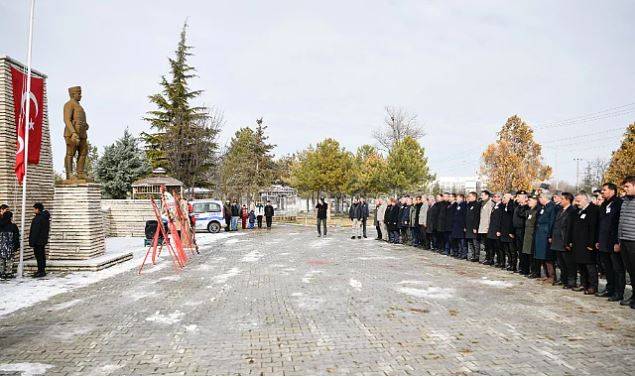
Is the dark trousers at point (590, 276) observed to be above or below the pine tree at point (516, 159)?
below

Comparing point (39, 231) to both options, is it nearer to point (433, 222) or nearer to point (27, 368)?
point (27, 368)

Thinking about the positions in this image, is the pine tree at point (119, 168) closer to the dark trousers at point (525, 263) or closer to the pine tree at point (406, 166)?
the pine tree at point (406, 166)

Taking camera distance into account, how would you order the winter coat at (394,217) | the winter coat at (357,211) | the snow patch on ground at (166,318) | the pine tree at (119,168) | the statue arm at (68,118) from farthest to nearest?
1. the pine tree at (119,168)
2. the winter coat at (357,211)
3. the winter coat at (394,217)
4. the statue arm at (68,118)
5. the snow patch on ground at (166,318)

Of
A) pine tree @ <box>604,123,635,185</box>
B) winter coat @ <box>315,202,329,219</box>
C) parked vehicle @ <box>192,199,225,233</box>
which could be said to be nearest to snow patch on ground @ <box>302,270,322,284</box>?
winter coat @ <box>315,202,329,219</box>

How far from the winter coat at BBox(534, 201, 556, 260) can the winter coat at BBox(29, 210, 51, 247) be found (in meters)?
10.5

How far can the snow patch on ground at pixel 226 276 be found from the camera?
9519 millimetres

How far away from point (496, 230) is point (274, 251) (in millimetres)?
6870

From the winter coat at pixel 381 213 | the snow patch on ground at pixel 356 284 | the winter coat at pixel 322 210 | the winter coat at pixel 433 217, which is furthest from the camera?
the winter coat at pixel 322 210

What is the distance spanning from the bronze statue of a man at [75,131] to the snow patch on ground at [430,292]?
8748 mm

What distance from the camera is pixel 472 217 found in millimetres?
13000

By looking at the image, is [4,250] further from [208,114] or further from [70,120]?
[208,114]

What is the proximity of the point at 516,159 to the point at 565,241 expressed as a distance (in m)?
28.0

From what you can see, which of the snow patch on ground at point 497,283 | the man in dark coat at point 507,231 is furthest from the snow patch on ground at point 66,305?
the man in dark coat at point 507,231

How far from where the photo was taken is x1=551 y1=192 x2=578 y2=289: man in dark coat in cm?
874
